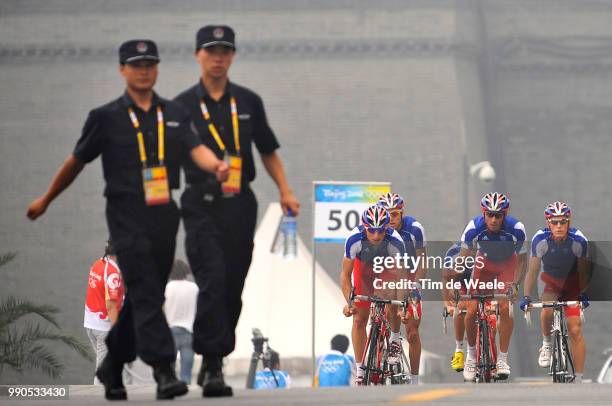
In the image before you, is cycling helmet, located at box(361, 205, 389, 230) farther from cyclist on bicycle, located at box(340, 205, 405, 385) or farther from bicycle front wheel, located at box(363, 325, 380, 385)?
bicycle front wheel, located at box(363, 325, 380, 385)

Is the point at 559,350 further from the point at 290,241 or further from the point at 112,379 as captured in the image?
the point at 290,241

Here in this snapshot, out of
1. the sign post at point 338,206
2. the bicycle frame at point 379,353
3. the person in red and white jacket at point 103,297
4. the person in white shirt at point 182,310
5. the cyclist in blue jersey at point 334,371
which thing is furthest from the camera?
the sign post at point 338,206

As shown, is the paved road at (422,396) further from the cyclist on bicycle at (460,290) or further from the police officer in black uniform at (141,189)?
the cyclist on bicycle at (460,290)

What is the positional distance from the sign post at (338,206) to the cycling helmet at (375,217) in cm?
834

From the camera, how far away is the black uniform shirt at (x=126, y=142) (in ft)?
31.7

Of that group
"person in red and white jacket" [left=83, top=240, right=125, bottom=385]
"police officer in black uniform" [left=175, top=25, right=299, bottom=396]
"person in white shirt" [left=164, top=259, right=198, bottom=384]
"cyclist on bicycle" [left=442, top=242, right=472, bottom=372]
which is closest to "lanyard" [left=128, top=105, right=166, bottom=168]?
"police officer in black uniform" [left=175, top=25, right=299, bottom=396]

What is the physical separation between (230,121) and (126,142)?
0.89 metres

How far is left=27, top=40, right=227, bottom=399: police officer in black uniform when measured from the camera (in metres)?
9.45

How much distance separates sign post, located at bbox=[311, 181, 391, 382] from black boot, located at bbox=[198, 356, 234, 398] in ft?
42.9

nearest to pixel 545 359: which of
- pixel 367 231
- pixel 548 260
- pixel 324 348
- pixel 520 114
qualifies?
pixel 548 260

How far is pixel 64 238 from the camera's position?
4288 centimetres

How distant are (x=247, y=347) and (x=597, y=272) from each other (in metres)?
13.7

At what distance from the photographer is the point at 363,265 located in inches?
587

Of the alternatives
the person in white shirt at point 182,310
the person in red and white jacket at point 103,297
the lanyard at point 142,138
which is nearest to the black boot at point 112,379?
the lanyard at point 142,138
